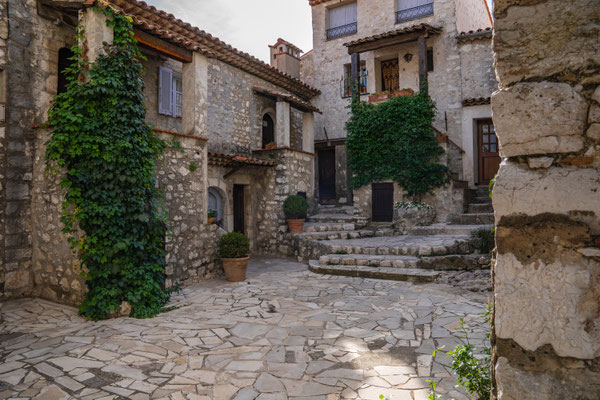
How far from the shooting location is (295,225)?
36.8 feet

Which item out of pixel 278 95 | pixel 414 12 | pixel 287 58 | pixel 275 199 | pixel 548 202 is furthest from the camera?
pixel 287 58

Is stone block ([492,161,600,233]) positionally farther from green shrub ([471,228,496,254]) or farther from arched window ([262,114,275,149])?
arched window ([262,114,275,149])

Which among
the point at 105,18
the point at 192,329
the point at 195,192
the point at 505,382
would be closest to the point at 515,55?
the point at 505,382

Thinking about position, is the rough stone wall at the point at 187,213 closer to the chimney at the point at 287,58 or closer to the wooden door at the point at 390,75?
the wooden door at the point at 390,75

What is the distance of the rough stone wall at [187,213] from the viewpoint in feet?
23.4

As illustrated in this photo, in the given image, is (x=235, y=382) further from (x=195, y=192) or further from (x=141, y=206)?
(x=195, y=192)

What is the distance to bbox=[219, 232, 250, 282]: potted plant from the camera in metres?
7.73

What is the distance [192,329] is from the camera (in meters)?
4.79

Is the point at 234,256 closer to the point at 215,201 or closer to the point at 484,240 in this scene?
the point at 215,201

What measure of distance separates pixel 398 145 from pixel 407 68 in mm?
3916

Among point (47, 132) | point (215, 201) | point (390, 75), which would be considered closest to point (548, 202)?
point (47, 132)

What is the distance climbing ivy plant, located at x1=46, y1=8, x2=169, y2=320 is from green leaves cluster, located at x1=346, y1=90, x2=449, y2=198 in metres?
8.26

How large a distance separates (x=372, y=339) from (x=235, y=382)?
176cm

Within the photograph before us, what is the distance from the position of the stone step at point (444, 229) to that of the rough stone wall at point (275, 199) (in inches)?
158
